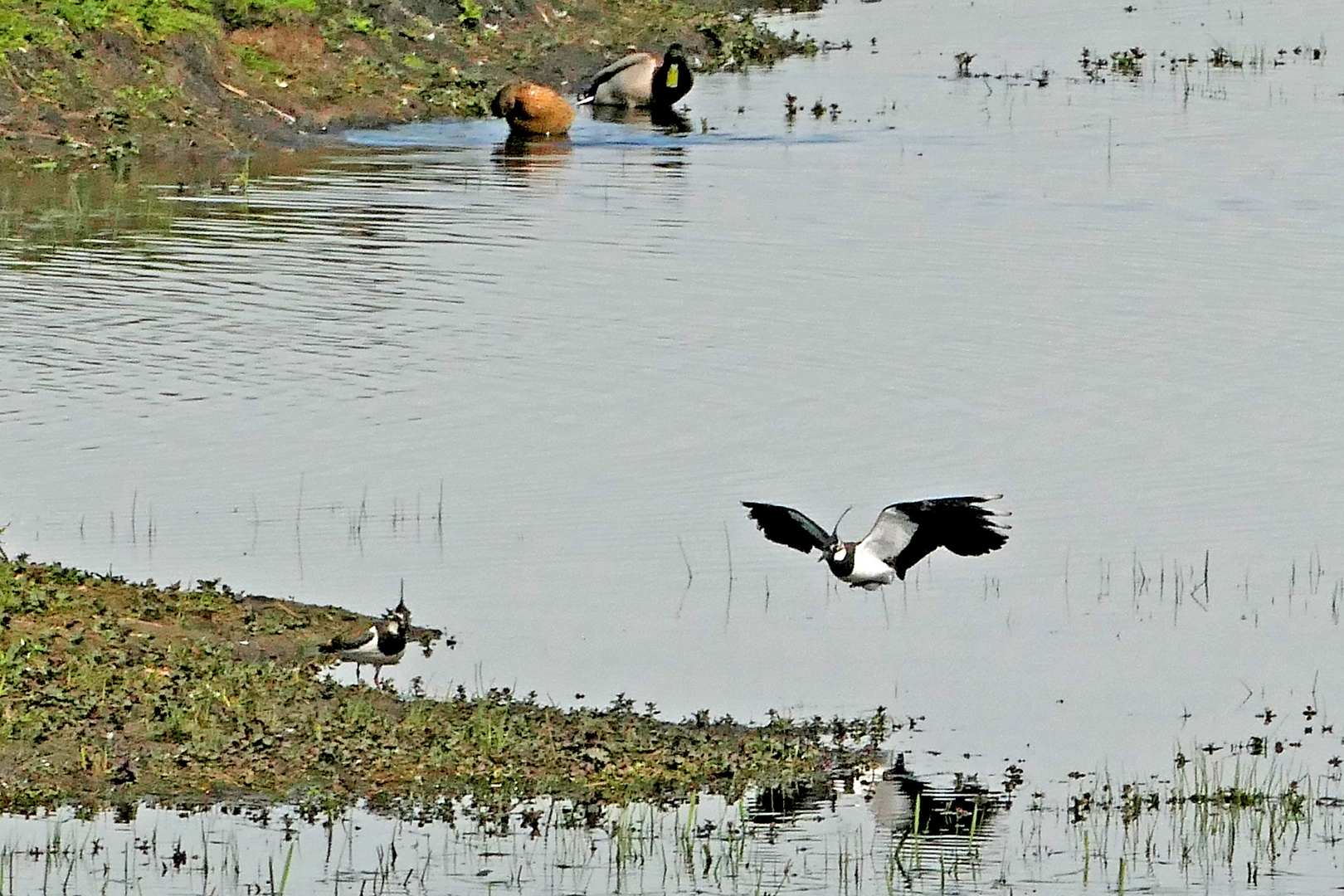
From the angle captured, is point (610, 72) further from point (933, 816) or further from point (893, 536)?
point (933, 816)

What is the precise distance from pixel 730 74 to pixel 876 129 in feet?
22.3

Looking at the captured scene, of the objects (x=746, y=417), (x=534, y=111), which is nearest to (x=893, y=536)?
(x=746, y=417)

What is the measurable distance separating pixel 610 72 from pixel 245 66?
198 inches

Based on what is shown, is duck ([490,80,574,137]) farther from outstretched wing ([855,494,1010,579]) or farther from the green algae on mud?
the green algae on mud

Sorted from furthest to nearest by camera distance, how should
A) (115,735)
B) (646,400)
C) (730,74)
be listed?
1. (730,74)
2. (646,400)
3. (115,735)

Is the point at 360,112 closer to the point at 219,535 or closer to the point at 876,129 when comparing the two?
the point at 876,129

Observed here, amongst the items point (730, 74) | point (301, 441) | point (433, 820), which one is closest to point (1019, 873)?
point (433, 820)

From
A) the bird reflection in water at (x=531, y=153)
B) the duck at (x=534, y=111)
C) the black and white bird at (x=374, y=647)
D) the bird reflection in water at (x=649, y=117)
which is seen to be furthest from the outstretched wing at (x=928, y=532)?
the bird reflection in water at (x=649, y=117)

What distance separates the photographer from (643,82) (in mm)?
32688

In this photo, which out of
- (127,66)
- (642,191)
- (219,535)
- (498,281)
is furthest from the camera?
(127,66)

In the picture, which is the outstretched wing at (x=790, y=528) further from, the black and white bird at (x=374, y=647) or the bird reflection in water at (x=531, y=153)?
the bird reflection in water at (x=531, y=153)

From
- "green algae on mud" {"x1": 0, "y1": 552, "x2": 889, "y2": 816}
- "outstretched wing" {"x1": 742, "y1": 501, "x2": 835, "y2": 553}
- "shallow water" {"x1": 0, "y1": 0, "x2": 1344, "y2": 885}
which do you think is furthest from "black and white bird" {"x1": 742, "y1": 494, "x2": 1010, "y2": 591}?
"green algae on mud" {"x1": 0, "y1": 552, "x2": 889, "y2": 816}

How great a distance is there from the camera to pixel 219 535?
12922 mm

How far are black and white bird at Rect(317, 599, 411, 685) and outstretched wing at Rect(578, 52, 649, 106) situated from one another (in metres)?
22.1
